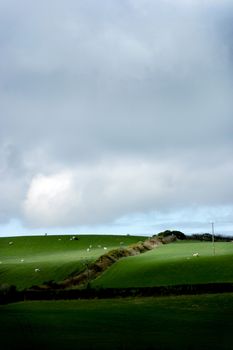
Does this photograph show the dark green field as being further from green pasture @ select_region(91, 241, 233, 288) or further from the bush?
the bush

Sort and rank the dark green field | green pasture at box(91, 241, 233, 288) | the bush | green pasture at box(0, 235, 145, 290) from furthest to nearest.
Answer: the bush → green pasture at box(0, 235, 145, 290) → green pasture at box(91, 241, 233, 288) → the dark green field

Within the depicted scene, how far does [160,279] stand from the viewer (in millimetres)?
84625

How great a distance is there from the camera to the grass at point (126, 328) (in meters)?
36.0

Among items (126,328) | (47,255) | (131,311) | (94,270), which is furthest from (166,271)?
(47,255)

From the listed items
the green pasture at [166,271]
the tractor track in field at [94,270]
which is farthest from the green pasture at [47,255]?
the green pasture at [166,271]

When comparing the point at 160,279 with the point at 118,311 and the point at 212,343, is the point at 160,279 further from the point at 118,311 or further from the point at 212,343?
the point at 212,343

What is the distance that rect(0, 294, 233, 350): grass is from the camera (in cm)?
3600

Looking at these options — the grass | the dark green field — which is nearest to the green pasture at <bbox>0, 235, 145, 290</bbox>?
the dark green field

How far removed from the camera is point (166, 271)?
88312 mm

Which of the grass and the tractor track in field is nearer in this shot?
the grass

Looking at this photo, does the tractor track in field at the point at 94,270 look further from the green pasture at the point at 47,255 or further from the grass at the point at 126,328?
the grass at the point at 126,328

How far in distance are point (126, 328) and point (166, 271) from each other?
150 ft

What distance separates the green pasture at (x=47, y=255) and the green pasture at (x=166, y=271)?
29.1ft

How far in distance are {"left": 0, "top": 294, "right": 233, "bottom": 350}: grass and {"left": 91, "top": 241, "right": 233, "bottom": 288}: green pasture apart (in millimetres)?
20118
